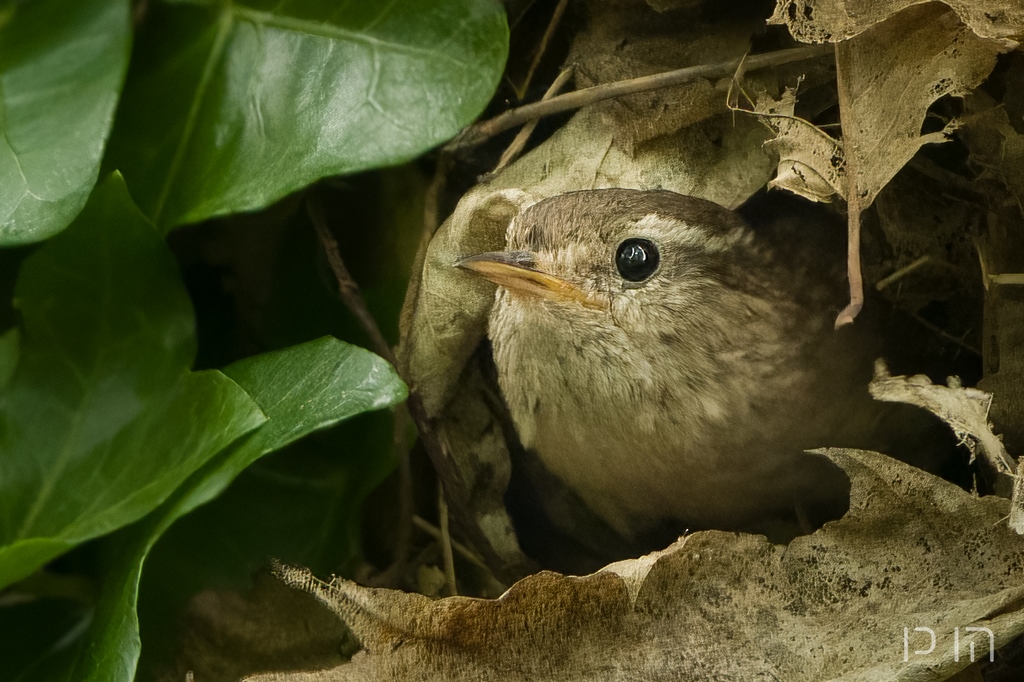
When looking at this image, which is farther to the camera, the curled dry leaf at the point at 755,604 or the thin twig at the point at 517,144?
the thin twig at the point at 517,144

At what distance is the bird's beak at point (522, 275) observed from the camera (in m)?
0.99

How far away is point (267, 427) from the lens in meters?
0.94

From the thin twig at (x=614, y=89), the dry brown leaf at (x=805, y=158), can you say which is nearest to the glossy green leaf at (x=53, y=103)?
the thin twig at (x=614, y=89)

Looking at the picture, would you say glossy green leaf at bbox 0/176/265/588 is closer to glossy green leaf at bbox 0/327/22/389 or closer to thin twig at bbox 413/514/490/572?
glossy green leaf at bbox 0/327/22/389

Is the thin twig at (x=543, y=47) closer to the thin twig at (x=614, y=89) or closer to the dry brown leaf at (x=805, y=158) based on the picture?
the thin twig at (x=614, y=89)

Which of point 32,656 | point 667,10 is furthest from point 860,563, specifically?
point 32,656

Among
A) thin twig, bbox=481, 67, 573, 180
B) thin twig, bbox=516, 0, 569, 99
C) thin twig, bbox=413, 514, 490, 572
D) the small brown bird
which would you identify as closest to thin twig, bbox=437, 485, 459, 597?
thin twig, bbox=413, 514, 490, 572

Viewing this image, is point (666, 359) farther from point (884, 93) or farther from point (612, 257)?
point (884, 93)

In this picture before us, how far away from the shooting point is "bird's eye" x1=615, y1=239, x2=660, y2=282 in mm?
1009

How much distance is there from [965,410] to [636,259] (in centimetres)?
35

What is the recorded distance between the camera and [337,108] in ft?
3.31

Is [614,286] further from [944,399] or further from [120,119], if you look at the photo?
[120,119]

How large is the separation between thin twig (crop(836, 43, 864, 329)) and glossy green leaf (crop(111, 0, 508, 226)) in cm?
34

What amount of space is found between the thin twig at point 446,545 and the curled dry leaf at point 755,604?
5.0 inches
